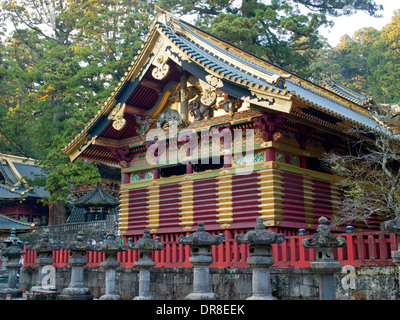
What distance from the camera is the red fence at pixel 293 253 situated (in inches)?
448

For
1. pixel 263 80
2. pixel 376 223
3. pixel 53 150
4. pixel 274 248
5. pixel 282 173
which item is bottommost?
pixel 274 248

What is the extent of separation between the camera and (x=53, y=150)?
33062 mm

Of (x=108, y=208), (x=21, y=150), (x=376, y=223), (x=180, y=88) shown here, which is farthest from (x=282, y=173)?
(x=21, y=150)

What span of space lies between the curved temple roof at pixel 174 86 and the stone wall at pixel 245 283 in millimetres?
4922

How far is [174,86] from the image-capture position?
63.2 feet

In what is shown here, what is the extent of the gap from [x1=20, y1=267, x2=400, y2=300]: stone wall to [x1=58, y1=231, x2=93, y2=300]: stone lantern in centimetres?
163

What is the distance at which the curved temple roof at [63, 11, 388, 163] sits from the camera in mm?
14969

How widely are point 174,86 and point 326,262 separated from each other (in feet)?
36.7

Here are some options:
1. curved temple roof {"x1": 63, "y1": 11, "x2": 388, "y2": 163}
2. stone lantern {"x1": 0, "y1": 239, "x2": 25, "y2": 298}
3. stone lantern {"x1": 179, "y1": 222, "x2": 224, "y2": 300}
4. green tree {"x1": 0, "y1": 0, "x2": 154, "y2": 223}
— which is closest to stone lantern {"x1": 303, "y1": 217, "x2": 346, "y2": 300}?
stone lantern {"x1": 179, "y1": 222, "x2": 224, "y2": 300}

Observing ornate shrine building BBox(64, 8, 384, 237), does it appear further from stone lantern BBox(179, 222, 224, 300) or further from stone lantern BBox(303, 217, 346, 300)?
stone lantern BBox(303, 217, 346, 300)

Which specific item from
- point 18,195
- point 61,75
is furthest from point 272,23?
point 18,195

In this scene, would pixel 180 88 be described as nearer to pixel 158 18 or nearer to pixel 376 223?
pixel 158 18
